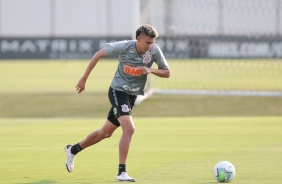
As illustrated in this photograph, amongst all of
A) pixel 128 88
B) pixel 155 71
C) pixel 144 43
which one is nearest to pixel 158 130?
pixel 128 88

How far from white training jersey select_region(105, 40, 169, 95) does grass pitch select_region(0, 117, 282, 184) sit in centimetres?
124

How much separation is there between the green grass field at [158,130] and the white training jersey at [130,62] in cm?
123

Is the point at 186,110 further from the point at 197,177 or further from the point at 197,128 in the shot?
the point at 197,177

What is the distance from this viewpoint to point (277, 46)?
29.6 meters

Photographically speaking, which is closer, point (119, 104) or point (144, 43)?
point (144, 43)

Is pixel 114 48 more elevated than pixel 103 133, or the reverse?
pixel 114 48

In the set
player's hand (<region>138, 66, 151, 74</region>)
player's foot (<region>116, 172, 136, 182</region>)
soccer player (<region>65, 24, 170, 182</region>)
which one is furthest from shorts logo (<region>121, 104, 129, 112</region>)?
player's foot (<region>116, 172, 136, 182</region>)

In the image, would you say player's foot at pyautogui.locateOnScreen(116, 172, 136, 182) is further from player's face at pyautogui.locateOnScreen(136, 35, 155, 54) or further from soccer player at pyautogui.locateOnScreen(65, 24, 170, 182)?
player's face at pyautogui.locateOnScreen(136, 35, 155, 54)

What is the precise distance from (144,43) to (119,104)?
0.89m

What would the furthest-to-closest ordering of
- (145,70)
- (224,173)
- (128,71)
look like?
(128,71)
(145,70)
(224,173)

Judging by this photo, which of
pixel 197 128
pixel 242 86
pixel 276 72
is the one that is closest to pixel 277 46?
pixel 242 86

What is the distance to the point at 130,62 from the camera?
36.4ft

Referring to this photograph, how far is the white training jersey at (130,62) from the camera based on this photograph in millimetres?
11047

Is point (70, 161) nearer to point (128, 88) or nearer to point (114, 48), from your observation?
point (128, 88)
